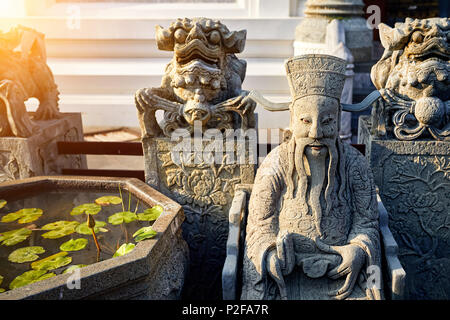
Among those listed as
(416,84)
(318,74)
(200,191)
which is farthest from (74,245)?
(416,84)

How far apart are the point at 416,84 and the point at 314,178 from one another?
1.10m

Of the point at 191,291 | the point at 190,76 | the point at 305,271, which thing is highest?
the point at 190,76

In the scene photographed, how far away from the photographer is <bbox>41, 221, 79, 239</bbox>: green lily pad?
8.53 feet

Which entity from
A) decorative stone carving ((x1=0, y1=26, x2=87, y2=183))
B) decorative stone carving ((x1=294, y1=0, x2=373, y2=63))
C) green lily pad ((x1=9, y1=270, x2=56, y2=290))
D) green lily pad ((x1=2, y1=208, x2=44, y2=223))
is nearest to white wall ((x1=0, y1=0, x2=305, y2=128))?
decorative stone carving ((x1=294, y1=0, x2=373, y2=63))

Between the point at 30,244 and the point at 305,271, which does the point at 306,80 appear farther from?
Result: the point at 30,244

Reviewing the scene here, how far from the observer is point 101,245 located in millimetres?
2490

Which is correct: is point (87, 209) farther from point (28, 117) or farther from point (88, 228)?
point (28, 117)

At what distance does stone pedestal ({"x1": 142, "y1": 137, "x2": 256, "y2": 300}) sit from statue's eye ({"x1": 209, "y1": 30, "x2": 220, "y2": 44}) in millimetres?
652

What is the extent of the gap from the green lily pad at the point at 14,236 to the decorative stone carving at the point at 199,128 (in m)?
0.87

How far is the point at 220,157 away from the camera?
295 cm

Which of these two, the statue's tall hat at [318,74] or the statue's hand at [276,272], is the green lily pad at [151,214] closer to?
the statue's hand at [276,272]

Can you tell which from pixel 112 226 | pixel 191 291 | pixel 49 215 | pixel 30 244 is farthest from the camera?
pixel 191 291

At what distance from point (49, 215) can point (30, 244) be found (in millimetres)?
365
